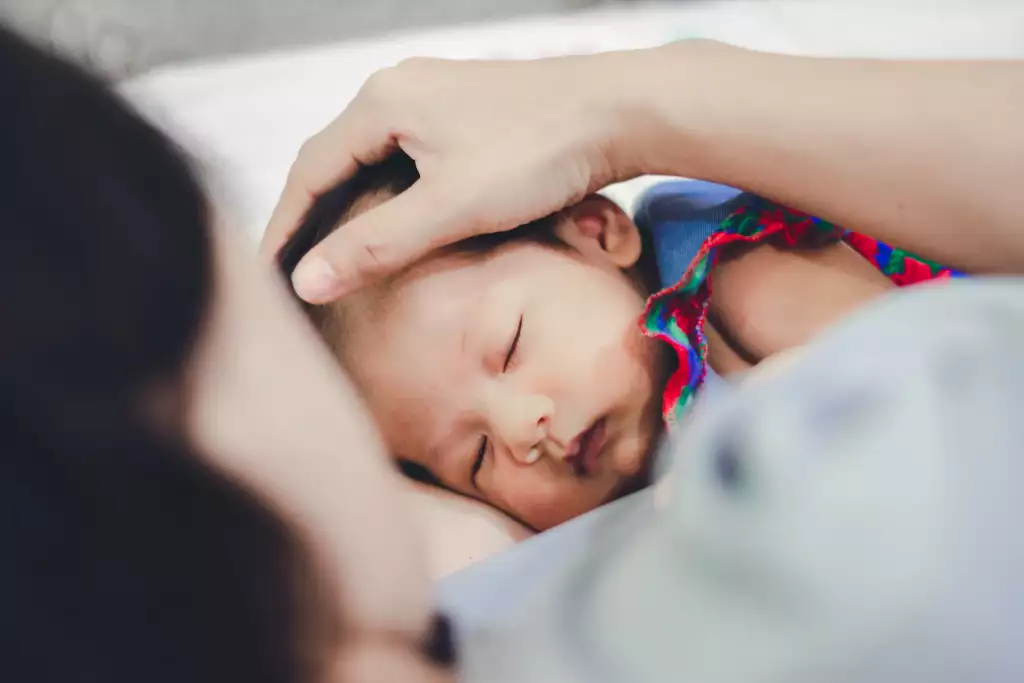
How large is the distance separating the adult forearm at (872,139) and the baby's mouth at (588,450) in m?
0.23

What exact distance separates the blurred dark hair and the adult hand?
1.10 ft

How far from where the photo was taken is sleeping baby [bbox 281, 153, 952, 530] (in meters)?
0.70

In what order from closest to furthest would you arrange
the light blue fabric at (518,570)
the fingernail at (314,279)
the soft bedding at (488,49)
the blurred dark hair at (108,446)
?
1. the blurred dark hair at (108,446)
2. the light blue fabric at (518,570)
3. the fingernail at (314,279)
4. the soft bedding at (488,49)

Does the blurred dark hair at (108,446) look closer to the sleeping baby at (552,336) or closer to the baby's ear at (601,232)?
the sleeping baby at (552,336)

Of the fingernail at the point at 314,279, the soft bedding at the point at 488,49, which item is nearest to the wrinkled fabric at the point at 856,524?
the fingernail at the point at 314,279

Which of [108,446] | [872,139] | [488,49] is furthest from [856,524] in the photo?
[488,49]

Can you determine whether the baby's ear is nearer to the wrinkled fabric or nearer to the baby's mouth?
the baby's mouth

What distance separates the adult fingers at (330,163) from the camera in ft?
2.43

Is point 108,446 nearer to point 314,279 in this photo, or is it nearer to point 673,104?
point 314,279

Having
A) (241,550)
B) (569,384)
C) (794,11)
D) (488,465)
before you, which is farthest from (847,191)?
(794,11)

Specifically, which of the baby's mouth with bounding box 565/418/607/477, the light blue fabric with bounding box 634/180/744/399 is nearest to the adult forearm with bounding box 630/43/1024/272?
the light blue fabric with bounding box 634/180/744/399

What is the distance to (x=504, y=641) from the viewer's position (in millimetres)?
416

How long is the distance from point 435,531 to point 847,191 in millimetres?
419

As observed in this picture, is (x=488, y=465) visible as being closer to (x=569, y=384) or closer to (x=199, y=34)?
(x=569, y=384)
